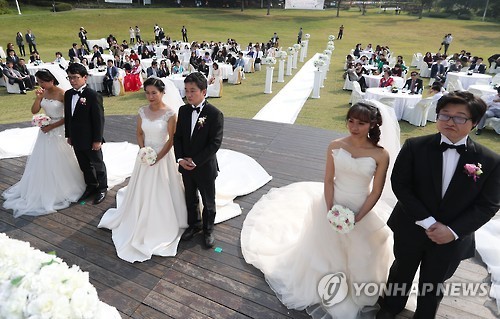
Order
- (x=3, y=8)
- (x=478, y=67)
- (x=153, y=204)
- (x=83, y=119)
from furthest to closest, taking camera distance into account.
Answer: (x=3, y=8)
(x=478, y=67)
(x=83, y=119)
(x=153, y=204)

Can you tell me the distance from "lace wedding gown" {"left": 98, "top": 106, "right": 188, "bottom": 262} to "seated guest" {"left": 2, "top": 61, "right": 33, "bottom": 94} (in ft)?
41.3

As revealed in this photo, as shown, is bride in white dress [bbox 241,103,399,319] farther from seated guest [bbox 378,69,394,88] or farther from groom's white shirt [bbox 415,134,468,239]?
seated guest [bbox 378,69,394,88]

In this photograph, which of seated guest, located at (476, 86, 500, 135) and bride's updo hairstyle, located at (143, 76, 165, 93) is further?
seated guest, located at (476, 86, 500, 135)

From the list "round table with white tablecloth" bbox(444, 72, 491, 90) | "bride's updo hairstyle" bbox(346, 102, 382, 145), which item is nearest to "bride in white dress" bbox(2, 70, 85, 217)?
"bride's updo hairstyle" bbox(346, 102, 382, 145)

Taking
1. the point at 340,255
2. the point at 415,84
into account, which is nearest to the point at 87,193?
the point at 340,255

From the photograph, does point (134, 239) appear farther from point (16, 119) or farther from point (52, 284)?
point (16, 119)

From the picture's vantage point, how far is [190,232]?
4.30 metres

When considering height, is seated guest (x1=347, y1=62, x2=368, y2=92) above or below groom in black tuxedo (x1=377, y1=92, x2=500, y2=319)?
below

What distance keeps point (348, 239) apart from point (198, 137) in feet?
6.83

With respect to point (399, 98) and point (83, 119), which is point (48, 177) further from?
point (399, 98)

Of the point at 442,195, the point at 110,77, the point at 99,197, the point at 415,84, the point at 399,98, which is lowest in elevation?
the point at 99,197

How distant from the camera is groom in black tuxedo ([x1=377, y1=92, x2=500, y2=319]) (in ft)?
7.93

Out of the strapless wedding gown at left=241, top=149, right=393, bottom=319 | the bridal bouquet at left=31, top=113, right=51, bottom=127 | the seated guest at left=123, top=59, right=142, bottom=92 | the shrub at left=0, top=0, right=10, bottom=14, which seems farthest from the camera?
the shrub at left=0, top=0, right=10, bottom=14

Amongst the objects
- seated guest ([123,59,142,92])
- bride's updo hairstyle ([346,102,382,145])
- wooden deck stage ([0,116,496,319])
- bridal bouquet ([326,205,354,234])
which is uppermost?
bride's updo hairstyle ([346,102,382,145])
